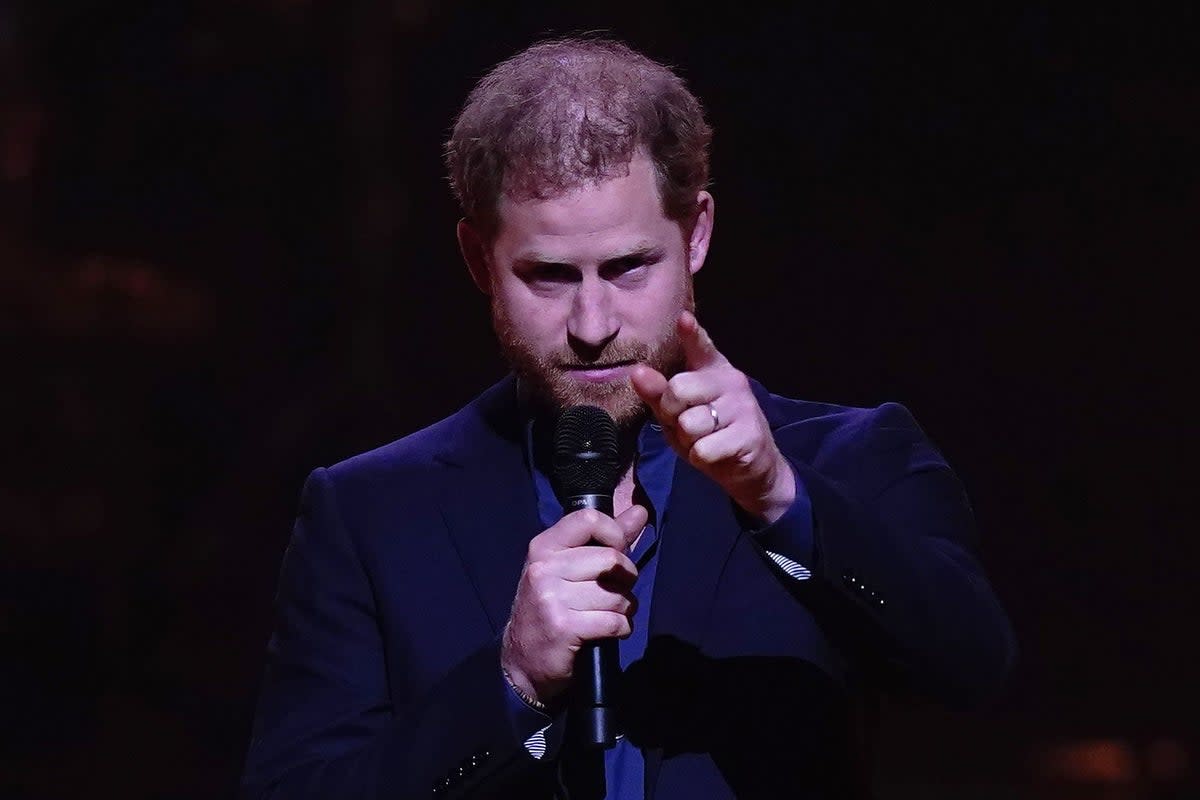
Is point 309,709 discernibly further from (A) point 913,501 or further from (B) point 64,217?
(B) point 64,217

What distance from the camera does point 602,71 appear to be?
6.23ft

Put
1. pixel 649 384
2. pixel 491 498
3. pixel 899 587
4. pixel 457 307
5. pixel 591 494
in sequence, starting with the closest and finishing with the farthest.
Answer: pixel 649 384 < pixel 591 494 < pixel 899 587 < pixel 491 498 < pixel 457 307

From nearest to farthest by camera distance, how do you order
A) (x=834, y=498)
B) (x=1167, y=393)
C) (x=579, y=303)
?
(x=834, y=498)
(x=579, y=303)
(x=1167, y=393)

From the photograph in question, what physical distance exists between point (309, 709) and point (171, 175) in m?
2.08

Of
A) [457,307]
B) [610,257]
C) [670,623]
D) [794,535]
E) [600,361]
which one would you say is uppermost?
[610,257]

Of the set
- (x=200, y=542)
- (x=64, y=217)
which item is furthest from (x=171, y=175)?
(x=200, y=542)

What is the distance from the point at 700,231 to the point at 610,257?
251 millimetres

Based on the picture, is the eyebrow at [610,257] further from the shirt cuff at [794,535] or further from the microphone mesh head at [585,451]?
the shirt cuff at [794,535]

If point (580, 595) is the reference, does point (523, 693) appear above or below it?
below

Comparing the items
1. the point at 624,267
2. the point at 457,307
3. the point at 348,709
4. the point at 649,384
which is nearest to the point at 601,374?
the point at 624,267

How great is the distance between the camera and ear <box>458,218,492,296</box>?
192 centimetres

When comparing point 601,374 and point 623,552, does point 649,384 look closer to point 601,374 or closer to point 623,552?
point 623,552

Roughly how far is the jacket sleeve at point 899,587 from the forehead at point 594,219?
32cm

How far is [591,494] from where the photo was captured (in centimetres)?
148
